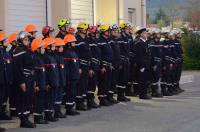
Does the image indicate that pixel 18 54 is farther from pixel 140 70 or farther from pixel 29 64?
pixel 140 70

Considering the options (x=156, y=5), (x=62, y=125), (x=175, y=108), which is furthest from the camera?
(x=156, y=5)

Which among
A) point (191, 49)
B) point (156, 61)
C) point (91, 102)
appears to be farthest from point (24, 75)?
point (191, 49)

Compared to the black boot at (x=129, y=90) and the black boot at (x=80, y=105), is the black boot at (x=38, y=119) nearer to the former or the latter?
the black boot at (x=80, y=105)

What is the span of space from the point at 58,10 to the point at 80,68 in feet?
20.7

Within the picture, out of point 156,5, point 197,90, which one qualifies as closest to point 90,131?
point 197,90

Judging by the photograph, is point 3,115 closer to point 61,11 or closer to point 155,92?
point 155,92

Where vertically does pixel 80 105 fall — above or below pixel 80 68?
below

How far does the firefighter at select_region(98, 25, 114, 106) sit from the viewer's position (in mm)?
15453

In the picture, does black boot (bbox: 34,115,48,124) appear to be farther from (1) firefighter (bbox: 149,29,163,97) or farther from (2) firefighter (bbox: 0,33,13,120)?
(1) firefighter (bbox: 149,29,163,97)

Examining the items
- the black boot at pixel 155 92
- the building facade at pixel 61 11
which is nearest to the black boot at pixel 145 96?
the black boot at pixel 155 92

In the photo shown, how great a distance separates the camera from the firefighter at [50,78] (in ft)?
42.2

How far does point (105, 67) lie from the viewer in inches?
611

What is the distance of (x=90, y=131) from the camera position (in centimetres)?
1162

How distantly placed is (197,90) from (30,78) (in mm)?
9549
